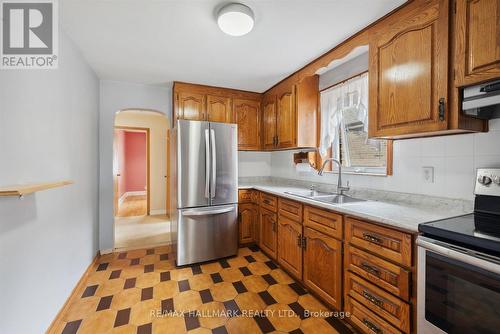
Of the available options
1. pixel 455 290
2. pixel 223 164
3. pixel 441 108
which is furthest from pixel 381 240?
pixel 223 164

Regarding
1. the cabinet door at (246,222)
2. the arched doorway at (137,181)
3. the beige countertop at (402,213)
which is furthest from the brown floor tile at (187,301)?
the arched doorway at (137,181)

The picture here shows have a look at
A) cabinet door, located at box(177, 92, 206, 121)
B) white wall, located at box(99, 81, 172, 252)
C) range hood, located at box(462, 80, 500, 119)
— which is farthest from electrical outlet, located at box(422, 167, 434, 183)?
white wall, located at box(99, 81, 172, 252)

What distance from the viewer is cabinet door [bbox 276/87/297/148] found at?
2.77m

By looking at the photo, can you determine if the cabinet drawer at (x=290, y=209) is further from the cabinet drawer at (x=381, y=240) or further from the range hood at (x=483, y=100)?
the range hood at (x=483, y=100)

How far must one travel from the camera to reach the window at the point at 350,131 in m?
2.15

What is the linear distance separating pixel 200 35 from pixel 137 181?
22.7ft

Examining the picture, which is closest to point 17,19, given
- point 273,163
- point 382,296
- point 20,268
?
point 20,268

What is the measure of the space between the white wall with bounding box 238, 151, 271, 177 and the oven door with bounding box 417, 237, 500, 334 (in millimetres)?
2718

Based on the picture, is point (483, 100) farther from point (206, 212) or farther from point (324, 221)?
point (206, 212)

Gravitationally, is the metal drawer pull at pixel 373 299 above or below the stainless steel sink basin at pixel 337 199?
below

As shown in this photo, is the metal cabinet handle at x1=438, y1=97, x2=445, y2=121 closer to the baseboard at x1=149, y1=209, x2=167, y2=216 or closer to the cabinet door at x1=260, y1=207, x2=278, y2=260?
the cabinet door at x1=260, y1=207, x2=278, y2=260

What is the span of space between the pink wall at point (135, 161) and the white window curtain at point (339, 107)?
6.48m

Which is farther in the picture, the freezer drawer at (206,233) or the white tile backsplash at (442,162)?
the freezer drawer at (206,233)

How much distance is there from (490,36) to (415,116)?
1.57 feet
